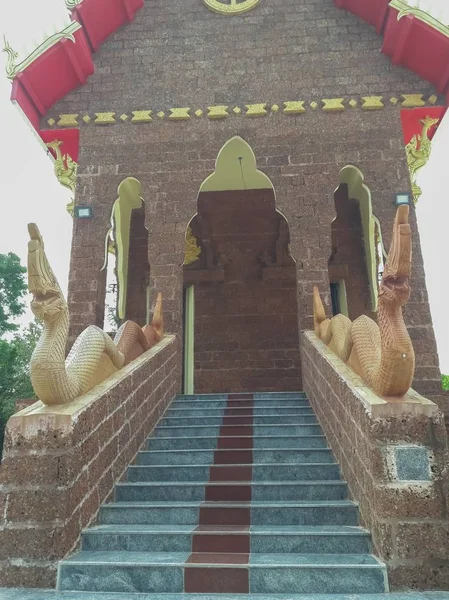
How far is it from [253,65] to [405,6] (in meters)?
2.24

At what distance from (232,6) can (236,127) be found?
7.50 ft

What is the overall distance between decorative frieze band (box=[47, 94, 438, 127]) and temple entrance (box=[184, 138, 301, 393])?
154cm

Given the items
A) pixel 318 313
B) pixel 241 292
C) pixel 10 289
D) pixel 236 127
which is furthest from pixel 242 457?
pixel 10 289

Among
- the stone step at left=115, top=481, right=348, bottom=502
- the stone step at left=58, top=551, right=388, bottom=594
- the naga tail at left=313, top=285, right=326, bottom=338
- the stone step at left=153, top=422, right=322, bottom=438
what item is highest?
the naga tail at left=313, top=285, right=326, bottom=338

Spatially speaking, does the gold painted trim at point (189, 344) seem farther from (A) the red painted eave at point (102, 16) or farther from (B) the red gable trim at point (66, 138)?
(A) the red painted eave at point (102, 16)

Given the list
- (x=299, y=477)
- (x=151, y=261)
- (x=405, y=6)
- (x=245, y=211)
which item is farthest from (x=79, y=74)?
Answer: (x=299, y=477)

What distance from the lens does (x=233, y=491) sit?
12.9 ft

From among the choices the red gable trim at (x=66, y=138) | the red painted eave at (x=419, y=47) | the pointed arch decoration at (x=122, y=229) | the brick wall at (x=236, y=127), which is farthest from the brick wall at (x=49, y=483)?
the red painted eave at (x=419, y=47)

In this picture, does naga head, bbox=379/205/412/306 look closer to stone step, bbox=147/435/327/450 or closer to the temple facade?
stone step, bbox=147/435/327/450

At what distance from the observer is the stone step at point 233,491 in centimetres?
387

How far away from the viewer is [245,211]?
9898 mm

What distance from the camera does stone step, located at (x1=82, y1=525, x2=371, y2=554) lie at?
3215mm

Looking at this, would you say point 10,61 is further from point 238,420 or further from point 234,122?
point 238,420

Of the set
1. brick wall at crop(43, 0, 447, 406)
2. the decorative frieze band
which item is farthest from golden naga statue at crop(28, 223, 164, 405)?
the decorative frieze band
